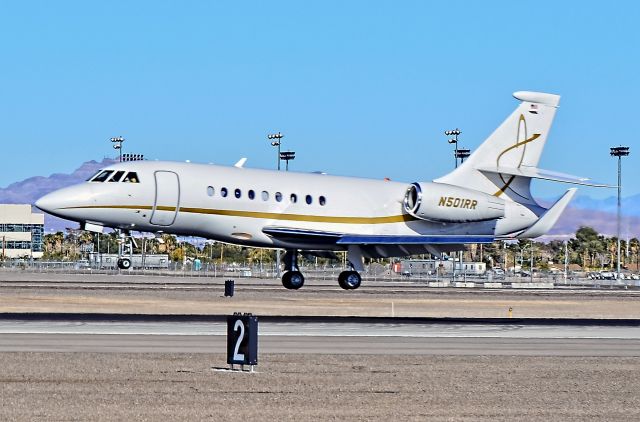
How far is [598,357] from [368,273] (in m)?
85.4

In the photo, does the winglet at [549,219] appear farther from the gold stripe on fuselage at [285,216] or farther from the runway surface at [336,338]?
the runway surface at [336,338]

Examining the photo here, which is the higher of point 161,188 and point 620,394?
point 161,188

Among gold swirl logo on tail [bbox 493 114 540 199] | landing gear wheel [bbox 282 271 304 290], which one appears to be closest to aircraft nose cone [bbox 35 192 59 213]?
landing gear wheel [bbox 282 271 304 290]

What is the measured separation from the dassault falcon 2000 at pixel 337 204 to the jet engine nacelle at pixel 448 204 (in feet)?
0.15

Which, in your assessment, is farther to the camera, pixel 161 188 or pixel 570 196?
pixel 570 196

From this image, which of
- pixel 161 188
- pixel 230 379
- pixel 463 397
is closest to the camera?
pixel 463 397

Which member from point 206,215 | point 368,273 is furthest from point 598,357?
point 368,273

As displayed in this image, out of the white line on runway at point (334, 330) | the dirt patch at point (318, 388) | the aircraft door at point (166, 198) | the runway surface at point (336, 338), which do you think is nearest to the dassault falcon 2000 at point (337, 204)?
the aircraft door at point (166, 198)

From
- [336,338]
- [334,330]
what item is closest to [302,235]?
[334,330]

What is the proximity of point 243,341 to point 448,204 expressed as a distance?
107 feet

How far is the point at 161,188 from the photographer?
48906 millimetres

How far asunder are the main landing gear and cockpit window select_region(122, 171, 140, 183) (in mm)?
8212

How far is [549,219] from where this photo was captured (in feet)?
183

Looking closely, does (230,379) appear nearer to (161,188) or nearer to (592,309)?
(161,188)
